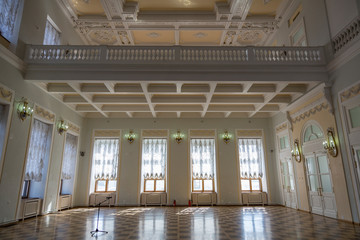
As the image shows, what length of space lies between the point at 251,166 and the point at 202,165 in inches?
94.4

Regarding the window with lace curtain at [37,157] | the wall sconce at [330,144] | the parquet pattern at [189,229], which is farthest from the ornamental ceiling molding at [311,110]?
the window with lace curtain at [37,157]

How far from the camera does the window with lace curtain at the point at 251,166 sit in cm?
1094

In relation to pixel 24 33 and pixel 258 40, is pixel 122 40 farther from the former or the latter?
pixel 258 40

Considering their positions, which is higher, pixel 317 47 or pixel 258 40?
pixel 258 40

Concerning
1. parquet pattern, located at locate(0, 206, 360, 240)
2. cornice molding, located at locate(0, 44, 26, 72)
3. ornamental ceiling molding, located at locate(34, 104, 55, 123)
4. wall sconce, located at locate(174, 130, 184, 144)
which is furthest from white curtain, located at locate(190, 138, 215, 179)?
cornice molding, located at locate(0, 44, 26, 72)

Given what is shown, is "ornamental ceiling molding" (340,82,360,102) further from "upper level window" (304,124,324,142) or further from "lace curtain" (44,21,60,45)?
"lace curtain" (44,21,60,45)

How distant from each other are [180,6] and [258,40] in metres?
4.21

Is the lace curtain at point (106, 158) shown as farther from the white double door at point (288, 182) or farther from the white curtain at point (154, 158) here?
the white double door at point (288, 182)

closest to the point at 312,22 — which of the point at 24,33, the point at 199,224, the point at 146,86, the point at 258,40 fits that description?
the point at 258,40

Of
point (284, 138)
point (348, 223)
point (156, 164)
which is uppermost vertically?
point (284, 138)

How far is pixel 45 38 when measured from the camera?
7926mm

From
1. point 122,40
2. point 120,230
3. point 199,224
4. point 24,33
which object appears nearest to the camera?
point 120,230

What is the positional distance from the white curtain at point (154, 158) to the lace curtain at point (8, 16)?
22.1ft

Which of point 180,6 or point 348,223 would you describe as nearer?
point 348,223
